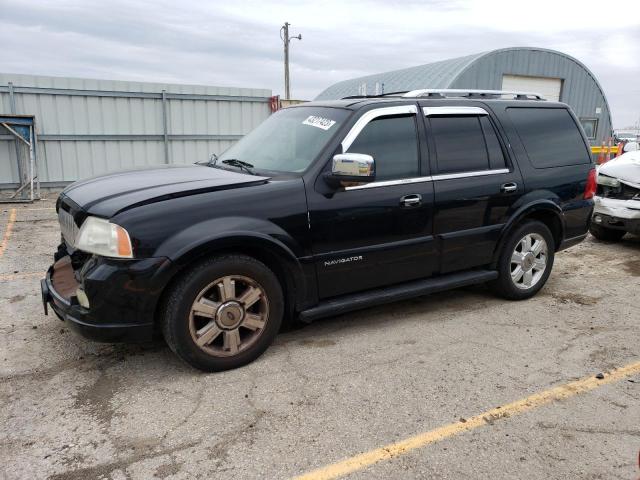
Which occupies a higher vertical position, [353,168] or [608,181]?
[353,168]

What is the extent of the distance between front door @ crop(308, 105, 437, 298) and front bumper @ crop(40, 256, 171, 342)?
111 cm

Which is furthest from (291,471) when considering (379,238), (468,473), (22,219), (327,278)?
(22,219)

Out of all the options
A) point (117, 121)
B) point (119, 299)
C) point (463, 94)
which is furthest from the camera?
point (117, 121)

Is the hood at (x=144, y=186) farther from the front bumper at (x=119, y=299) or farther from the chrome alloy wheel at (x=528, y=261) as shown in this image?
the chrome alloy wheel at (x=528, y=261)

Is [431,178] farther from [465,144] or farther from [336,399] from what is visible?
[336,399]

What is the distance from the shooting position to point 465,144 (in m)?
4.30

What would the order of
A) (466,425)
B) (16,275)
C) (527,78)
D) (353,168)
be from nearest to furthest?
(466,425), (353,168), (16,275), (527,78)

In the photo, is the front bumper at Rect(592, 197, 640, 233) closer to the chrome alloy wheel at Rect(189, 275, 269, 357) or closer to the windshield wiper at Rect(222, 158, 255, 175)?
the windshield wiper at Rect(222, 158, 255, 175)

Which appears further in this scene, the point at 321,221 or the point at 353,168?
the point at 321,221

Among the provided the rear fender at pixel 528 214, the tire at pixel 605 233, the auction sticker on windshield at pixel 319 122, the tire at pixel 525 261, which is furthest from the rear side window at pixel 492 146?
the tire at pixel 605 233

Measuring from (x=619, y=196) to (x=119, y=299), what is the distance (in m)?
6.47

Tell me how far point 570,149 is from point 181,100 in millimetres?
10869

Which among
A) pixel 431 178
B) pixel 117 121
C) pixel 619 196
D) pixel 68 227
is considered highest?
pixel 117 121

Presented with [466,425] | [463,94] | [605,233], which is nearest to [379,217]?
[466,425]
